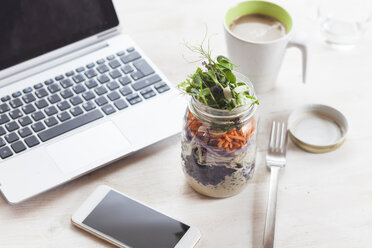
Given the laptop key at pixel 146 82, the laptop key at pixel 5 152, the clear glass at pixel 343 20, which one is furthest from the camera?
the clear glass at pixel 343 20

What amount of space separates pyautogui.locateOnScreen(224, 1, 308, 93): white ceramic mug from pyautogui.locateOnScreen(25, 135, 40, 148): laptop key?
37 cm

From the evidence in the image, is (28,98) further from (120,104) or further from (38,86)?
(120,104)

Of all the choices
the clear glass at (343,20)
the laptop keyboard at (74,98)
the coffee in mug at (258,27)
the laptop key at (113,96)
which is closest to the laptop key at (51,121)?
the laptop keyboard at (74,98)

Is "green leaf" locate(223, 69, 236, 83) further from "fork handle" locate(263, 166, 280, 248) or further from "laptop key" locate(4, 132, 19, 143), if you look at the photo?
"laptop key" locate(4, 132, 19, 143)

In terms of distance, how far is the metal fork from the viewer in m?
0.68

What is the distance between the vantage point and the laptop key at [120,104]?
832 mm

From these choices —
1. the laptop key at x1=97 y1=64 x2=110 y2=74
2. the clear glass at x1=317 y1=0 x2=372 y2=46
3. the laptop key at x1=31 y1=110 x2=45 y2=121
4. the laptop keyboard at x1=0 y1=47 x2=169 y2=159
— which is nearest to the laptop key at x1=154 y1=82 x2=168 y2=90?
the laptop keyboard at x1=0 y1=47 x2=169 y2=159

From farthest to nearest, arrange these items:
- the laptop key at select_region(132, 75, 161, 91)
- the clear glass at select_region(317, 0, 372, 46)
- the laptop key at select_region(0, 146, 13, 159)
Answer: the clear glass at select_region(317, 0, 372, 46)
the laptop key at select_region(132, 75, 161, 91)
the laptop key at select_region(0, 146, 13, 159)

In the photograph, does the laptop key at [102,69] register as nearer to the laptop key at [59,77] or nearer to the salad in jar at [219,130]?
the laptop key at [59,77]

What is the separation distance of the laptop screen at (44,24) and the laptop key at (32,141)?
6.3 inches

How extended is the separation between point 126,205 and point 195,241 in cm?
12

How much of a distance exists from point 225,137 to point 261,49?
0.22 m

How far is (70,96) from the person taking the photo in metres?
0.84

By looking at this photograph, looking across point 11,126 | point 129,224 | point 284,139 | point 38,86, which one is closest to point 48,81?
point 38,86
